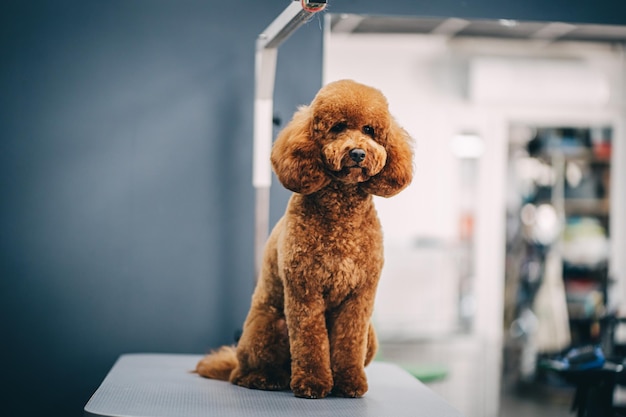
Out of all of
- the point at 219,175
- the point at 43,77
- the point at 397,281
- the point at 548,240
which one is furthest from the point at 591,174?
the point at 43,77

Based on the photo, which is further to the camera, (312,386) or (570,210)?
(570,210)

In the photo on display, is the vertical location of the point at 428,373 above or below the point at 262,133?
below

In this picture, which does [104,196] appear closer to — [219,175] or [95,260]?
[95,260]

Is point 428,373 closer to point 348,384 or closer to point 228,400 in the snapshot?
point 348,384

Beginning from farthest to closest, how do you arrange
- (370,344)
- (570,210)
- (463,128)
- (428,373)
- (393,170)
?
(570,210)
(463,128)
(428,373)
(370,344)
(393,170)

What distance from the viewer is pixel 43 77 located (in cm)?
268

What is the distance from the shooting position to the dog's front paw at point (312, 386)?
186cm

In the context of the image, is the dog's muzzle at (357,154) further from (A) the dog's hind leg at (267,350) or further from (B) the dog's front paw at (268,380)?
(B) the dog's front paw at (268,380)

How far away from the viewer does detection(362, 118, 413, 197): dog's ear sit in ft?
5.90

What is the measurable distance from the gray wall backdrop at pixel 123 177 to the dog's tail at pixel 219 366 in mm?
534

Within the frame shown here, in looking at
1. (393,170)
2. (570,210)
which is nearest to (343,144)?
(393,170)

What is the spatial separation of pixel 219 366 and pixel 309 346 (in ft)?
1.38

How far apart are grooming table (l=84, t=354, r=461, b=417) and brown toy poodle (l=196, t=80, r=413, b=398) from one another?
7 cm

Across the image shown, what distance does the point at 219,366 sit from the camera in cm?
217
